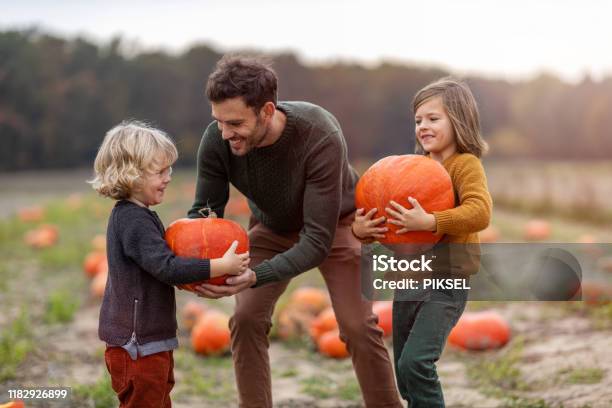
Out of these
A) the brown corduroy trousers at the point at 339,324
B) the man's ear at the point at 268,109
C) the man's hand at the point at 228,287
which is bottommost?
the brown corduroy trousers at the point at 339,324

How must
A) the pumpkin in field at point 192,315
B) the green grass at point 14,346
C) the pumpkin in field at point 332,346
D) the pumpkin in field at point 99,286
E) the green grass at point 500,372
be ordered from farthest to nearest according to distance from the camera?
1. the pumpkin in field at point 99,286
2. the pumpkin in field at point 192,315
3. the pumpkin in field at point 332,346
4. the green grass at point 14,346
5. the green grass at point 500,372

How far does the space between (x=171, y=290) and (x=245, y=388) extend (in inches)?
34.5

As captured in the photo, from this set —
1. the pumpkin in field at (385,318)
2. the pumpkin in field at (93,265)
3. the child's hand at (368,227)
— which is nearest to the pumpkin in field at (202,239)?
the child's hand at (368,227)

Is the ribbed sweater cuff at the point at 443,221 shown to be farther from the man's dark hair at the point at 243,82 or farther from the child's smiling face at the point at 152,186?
the child's smiling face at the point at 152,186

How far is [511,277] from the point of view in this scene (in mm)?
7781

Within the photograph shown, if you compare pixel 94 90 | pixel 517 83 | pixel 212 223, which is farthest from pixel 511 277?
pixel 517 83

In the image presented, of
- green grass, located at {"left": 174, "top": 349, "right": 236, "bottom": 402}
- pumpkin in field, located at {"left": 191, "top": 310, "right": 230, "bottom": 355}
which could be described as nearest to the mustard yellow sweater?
green grass, located at {"left": 174, "top": 349, "right": 236, "bottom": 402}

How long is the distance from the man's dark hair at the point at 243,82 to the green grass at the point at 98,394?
2093 mm

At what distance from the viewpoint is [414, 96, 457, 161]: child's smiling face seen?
11.4 feet

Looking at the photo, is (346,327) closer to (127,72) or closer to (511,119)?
(127,72)

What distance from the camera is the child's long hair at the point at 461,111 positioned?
3.48m

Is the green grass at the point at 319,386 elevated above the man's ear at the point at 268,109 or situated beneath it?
situated beneath

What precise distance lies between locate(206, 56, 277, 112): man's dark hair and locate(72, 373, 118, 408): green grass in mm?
2093

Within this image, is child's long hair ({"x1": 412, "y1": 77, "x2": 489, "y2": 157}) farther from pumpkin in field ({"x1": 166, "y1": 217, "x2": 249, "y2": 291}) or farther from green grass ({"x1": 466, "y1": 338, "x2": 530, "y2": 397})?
green grass ({"x1": 466, "y1": 338, "x2": 530, "y2": 397})
